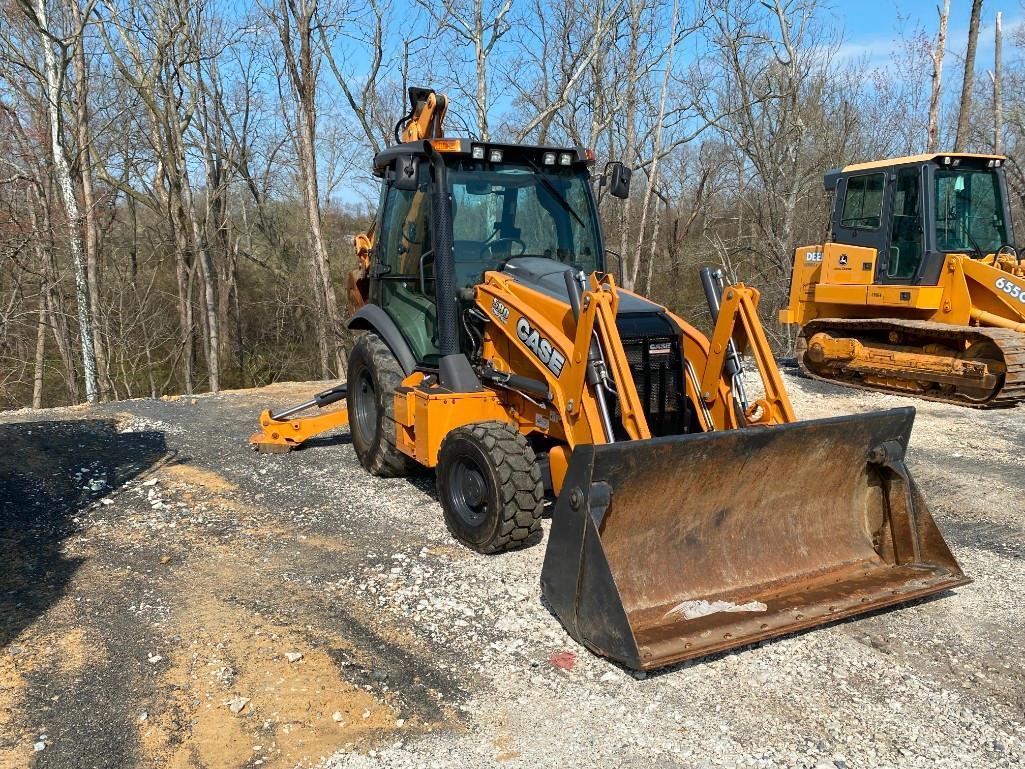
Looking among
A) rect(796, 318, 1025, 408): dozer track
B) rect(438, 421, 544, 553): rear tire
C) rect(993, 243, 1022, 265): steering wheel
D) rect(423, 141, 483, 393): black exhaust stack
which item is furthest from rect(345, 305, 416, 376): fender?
rect(993, 243, 1022, 265): steering wheel

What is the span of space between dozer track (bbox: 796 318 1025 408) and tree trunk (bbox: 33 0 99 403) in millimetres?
12374

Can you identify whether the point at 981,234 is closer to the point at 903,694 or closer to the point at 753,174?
the point at 903,694

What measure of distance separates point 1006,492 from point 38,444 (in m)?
8.47

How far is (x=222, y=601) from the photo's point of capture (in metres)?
4.32

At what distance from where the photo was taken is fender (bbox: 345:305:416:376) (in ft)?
20.0

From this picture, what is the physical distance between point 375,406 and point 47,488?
104 inches

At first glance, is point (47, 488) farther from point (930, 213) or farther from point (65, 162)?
point (65, 162)

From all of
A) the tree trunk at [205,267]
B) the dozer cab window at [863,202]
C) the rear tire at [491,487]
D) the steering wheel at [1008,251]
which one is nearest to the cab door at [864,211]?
the dozer cab window at [863,202]

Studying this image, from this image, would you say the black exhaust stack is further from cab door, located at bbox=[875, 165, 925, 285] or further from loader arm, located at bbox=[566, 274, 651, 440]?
cab door, located at bbox=[875, 165, 925, 285]

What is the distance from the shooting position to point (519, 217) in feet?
19.2

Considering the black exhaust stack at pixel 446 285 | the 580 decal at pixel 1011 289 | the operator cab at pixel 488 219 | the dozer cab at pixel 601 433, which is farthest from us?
the 580 decal at pixel 1011 289

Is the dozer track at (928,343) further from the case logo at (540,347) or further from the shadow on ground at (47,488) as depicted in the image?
the shadow on ground at (47,488)

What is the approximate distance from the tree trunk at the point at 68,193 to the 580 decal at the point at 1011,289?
14.4m

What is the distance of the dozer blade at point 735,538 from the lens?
3.55 metres
